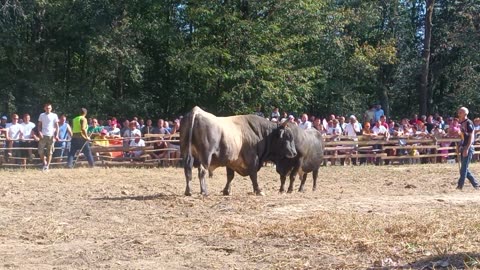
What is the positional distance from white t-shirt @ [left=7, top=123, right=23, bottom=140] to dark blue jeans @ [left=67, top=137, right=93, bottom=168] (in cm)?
217

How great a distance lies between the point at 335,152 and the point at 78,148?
8.33m

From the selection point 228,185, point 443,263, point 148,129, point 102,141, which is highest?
point 148,129

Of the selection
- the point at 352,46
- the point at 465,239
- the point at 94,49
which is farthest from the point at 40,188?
the point at 352,46

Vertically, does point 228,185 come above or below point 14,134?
below

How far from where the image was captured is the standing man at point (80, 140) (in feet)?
65.9

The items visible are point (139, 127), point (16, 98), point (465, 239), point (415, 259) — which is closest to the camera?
point (415, 259)

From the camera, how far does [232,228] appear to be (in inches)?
380

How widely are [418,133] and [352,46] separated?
8587 mm

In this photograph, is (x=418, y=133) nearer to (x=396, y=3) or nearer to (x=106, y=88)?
(x=396, y=3)

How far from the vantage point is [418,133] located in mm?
25141

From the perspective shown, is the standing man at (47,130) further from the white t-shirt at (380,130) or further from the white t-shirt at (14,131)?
the white t-shirt at (380,130)

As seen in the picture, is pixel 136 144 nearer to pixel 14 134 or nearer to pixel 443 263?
pixel 14 134

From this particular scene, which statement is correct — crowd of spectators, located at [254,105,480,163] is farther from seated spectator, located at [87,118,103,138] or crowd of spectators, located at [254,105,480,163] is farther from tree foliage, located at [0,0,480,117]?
seated spectator, located at [87,118,103,138]

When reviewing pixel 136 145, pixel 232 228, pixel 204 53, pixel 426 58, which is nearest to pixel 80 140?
pixel 136 145
